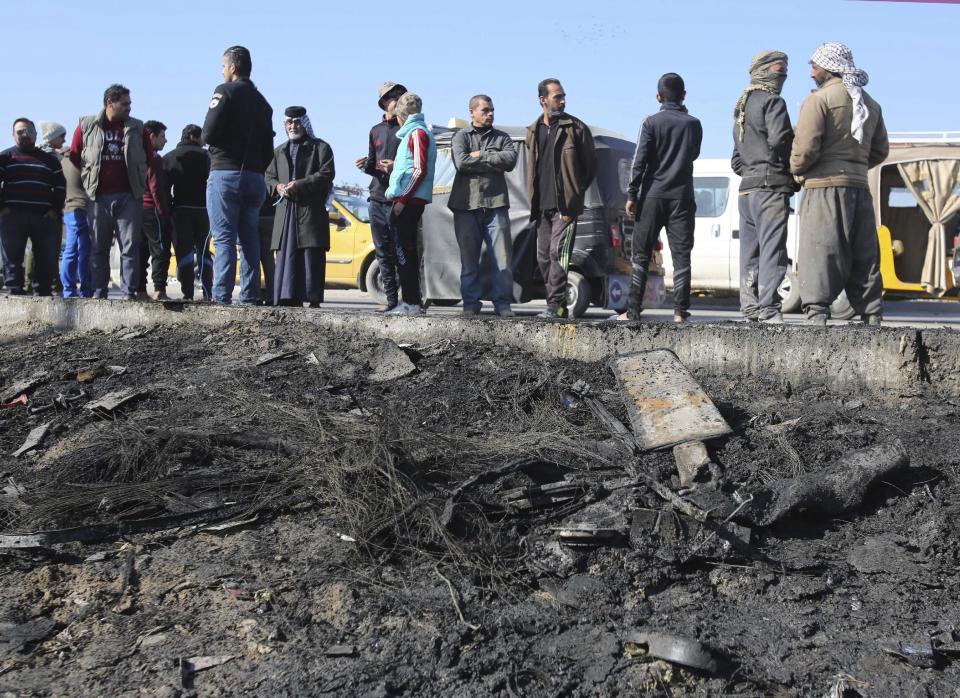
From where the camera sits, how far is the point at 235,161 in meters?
7.80

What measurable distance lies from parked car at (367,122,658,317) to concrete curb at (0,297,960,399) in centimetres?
399

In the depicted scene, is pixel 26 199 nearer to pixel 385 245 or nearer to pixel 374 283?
pixel 385 245

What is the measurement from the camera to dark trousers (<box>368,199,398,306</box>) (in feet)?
26.8

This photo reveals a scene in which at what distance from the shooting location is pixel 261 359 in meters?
6.55

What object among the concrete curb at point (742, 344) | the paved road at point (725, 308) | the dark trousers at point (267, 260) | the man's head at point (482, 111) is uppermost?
the man's head at point (482, 111)

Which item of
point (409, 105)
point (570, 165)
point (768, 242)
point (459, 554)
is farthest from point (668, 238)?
point (459, 554)

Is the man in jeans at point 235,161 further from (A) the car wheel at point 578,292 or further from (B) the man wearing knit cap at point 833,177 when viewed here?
(A) the car wheel at point 578,292

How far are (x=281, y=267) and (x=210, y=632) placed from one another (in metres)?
5.17

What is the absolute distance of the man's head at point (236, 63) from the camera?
788 cm

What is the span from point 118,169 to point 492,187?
3.28 m

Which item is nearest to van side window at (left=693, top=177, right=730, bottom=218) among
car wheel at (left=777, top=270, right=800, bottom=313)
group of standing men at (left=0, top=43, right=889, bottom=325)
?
car wheel at (left=777, top=270, right=800, bottom=313)

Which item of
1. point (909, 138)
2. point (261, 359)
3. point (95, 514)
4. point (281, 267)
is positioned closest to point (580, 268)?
point (281, 267)

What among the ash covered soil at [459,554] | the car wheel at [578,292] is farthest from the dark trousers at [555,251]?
the car wheel at [578,292]

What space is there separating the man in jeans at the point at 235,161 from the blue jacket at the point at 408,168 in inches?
42.2
